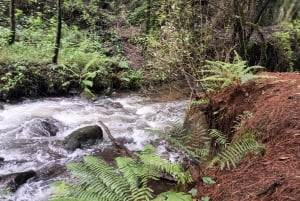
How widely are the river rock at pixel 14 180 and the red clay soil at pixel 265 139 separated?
2950 millimetres

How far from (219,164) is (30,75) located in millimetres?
7733

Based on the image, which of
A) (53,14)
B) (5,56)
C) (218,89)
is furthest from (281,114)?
(53,14)

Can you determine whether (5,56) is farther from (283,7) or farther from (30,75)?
(283,7)

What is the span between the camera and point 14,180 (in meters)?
5.82

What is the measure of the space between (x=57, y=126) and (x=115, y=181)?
16.3 feet

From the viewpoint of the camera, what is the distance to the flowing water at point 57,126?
6.32 m

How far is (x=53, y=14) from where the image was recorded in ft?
53.6

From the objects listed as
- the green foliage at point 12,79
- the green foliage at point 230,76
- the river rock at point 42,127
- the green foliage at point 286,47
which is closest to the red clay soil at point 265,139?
the green foliage at point 230,76

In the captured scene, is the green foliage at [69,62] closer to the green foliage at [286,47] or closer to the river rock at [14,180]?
the green foliage at [286,47]

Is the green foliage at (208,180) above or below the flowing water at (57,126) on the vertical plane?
above

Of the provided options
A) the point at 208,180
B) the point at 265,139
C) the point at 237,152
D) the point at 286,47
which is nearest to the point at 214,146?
the point at 265,139

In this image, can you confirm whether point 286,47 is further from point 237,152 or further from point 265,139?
point 237,152

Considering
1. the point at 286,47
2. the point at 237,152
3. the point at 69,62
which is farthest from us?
the point at 286,47

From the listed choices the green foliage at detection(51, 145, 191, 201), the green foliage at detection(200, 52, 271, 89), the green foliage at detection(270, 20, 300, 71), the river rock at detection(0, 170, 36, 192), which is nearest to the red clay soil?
the green foliage at detection(200, 52, 271, 89)
